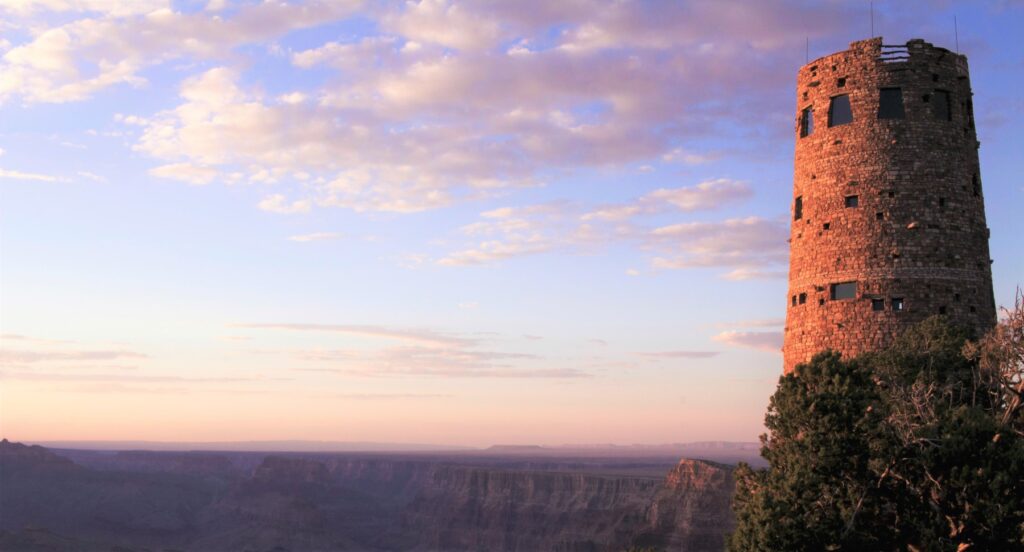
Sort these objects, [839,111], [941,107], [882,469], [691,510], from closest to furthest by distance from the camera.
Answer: [882,469] → [941,107] → [839,111] → [691,510]

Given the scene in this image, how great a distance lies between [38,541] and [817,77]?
17077 cm

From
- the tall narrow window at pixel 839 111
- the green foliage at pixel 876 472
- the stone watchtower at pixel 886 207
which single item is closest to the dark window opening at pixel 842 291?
the stone watchtower at pixel 886 207

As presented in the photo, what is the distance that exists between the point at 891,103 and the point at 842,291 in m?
8.21

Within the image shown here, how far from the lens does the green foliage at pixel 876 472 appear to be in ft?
105

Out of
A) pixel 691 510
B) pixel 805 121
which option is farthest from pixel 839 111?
pixel 691 510

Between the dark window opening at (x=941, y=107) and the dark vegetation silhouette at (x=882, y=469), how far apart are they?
1151 cm

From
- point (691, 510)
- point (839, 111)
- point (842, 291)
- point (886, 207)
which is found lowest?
point (691, 510)

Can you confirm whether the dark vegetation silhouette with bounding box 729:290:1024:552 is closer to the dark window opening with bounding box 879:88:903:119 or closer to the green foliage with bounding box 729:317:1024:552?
the green foliage with bounding box 729:317:1024:552

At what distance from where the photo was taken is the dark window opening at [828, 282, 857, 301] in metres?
45.3

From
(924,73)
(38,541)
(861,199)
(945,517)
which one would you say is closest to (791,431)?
(945,517)

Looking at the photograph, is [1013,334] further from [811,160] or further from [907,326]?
[811,160]

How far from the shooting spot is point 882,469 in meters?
33.9

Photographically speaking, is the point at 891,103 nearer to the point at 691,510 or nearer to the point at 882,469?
the point at 882,469

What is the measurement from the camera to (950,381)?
41.4 m
